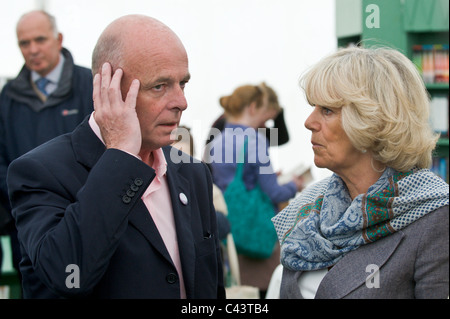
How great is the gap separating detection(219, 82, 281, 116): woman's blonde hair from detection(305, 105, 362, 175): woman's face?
2461 mm

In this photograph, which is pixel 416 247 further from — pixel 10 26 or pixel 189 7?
pixel 10 26

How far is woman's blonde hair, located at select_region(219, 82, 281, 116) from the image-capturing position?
428 cm

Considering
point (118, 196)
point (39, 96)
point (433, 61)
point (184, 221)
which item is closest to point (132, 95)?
point (118, 196)

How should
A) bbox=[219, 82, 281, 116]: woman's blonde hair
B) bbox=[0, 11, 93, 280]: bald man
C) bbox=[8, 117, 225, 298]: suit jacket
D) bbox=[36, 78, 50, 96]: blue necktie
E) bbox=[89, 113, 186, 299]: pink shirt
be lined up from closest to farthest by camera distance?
bbox=[8, 117, 225, 298]: suit jacket < bbox=[89, 113, 186, 299]: pink shirt < bbox=[0, 11, 93, 280]: bald man < bbox=[36, 78, 50, 96]: blue necktie < bbox=[219, 82, 281, 116]: woman's blonde hair

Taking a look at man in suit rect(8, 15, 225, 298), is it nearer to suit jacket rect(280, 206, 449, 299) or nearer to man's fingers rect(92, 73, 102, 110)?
man's fingers rect(92, 73, 102, 110)

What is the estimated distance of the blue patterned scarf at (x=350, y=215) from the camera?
173 cm

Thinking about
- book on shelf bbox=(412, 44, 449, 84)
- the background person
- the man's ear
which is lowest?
the background person

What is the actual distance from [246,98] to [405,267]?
107 inches

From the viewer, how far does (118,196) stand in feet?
4.55

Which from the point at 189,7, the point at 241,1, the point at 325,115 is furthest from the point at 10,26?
the point at 325,115

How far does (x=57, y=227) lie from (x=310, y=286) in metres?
0.80

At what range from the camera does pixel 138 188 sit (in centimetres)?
142

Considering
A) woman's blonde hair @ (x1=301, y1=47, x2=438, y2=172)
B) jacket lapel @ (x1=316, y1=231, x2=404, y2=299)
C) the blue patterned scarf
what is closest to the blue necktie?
the blue patterned scarf

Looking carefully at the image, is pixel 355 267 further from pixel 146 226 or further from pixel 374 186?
pixel 146 226
